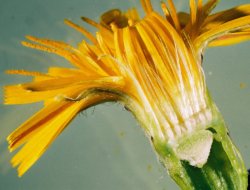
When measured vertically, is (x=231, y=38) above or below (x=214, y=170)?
above

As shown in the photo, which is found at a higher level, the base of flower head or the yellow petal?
the yellow petal

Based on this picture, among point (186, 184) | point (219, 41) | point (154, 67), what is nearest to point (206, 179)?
point (186, 184)

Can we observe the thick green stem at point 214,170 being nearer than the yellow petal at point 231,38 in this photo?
Yes

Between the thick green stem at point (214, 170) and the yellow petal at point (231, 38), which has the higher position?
the yellow petal at point (231, 38)

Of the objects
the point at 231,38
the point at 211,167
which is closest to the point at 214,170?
the point at 211,167

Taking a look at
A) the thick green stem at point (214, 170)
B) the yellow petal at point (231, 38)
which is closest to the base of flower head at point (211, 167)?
the thick green stem at point (214, 170)

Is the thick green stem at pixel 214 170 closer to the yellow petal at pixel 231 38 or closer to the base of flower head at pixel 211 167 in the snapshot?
the base of flower head at pixel 211 167

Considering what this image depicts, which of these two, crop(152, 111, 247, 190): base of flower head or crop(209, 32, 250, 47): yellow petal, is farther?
crop(209, 32, 250, 47): yellow petal

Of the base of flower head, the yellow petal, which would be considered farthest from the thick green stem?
the yellow petal

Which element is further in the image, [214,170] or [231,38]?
[231,38]

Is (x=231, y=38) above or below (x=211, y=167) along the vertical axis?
above

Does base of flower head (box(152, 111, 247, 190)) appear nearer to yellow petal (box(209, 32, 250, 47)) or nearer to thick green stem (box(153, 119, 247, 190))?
thick green stem (box(153, 119, 247, 190))

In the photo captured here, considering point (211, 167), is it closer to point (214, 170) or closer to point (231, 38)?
point (214, 170)
